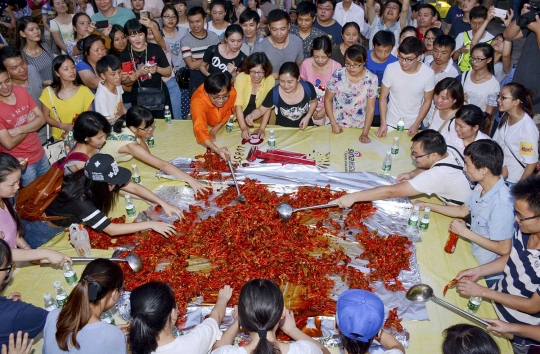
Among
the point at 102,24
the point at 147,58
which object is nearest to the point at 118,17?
the point at 102,24

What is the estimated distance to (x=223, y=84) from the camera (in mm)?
4957

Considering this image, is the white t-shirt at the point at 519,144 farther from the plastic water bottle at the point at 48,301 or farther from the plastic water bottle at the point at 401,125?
the plastic water bottle at the point at 48,301

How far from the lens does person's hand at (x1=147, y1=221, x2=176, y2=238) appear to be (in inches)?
149

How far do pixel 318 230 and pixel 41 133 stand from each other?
3838 millimetres

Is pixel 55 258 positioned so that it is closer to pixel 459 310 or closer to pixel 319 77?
pixel 459 310

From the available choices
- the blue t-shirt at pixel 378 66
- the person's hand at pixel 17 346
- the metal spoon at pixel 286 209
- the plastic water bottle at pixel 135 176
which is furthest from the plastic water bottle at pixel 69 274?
the blue t-shirt at pixel 378 66

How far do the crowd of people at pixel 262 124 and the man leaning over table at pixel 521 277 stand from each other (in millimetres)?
12

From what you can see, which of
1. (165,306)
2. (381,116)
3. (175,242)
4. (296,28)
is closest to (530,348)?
(165,306)

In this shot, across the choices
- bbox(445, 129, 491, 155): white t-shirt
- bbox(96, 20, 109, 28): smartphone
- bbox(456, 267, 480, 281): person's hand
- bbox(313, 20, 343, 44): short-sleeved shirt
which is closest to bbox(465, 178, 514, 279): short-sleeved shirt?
bbox(456, 267, 480, 281): person's hand

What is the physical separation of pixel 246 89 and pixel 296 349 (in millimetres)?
3753

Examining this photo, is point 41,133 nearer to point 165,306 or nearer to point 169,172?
point 169,172

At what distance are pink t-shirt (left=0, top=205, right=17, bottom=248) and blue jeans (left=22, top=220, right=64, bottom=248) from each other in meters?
0.27

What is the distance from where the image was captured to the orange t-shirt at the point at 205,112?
17.0 ft

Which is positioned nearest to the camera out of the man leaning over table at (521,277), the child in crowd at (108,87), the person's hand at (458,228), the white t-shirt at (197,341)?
the white t-shirt at (197,341)
